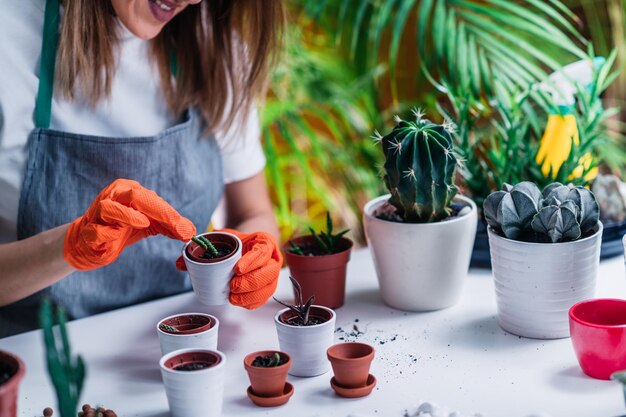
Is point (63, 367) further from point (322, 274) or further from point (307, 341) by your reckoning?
point (322, 274)

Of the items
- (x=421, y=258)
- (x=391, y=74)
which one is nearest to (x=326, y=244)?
(x=421, y=258)

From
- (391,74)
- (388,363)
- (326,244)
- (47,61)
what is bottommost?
(388,363)

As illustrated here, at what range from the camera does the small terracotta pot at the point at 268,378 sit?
3.34 feet

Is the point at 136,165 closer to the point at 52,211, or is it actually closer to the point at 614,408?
the point at 52,211

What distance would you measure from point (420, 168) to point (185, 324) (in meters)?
0.44

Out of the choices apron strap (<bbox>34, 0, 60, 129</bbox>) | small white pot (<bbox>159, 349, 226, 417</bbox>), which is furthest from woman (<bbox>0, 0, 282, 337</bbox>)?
small white pot (<bbox>159, 349, 226, 417</bbox>)

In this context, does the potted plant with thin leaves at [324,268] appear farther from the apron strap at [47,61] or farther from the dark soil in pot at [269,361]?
the apron strap at [47,61]

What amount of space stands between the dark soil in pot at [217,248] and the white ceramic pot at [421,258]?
264 mm

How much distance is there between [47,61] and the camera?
4.67 ft

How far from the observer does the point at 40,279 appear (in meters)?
1.30

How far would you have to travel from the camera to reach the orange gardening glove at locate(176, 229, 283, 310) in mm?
1191

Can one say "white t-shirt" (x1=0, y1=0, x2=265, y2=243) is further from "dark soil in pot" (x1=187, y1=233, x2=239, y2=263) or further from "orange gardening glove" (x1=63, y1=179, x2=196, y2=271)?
"dark soil in pot" (x1=187, y1=233, x2=239, y2=263)

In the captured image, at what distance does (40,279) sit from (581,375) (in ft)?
2.85

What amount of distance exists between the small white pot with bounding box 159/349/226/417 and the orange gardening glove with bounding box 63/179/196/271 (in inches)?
9.8
